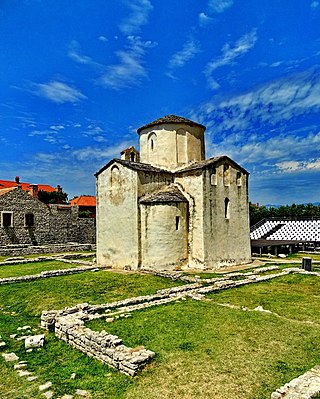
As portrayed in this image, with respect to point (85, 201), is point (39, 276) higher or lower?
lower

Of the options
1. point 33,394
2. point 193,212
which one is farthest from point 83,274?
point 33,394

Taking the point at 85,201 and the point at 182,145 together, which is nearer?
the point at 182,145

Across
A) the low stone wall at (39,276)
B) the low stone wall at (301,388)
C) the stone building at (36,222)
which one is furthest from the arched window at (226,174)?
the stone building at (36,222)

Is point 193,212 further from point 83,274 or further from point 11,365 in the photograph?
point 11,365

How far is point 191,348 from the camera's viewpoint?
7.09 m

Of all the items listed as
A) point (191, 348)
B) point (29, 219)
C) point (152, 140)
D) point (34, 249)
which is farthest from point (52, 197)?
point (191, 348)

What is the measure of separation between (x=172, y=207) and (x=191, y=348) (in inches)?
450

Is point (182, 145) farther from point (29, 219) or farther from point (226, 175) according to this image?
point (29, 219)

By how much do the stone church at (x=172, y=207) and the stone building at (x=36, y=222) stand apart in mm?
12369

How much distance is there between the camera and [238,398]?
523cm

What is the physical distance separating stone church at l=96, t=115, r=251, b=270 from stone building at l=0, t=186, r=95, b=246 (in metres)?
12.4

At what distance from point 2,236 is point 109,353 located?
25637mm

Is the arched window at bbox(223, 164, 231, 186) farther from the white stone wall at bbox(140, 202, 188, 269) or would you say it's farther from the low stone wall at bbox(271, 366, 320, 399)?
the low stone wall at bbox(271, 366, 320, 399)

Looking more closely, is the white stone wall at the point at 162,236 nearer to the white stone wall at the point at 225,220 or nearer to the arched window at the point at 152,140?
the white stone wall at the point at 225,220
